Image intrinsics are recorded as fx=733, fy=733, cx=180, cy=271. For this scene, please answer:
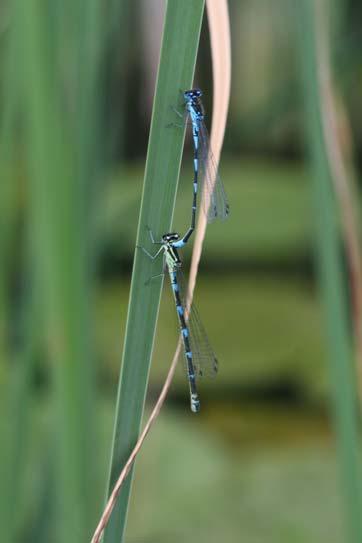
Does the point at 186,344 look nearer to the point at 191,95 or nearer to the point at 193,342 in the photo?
the point at 193,342

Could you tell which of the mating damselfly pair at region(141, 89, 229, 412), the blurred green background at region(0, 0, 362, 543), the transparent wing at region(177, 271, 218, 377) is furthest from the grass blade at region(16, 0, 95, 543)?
the transparent wing at region(177, 271, 218, 377)

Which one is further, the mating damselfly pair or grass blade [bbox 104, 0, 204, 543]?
the mating damselfly pair

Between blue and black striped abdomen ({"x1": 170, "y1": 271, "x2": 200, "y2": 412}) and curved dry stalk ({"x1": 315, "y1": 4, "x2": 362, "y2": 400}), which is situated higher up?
curved dry stalk ({"x1": 315, "y1": 4, "x2": 362, "y2": 400})

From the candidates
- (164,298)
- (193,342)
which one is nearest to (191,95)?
(193,342)

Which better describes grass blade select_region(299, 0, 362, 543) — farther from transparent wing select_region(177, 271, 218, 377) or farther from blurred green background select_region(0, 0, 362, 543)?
transparent wing select_region(177, 271, 218, 377)

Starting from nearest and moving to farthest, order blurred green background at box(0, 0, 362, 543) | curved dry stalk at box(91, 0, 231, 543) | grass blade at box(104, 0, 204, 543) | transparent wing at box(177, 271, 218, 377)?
grass blade at box(104, 0, 204, 543), curved dry stalk at box(91, 0, 231, 543), blurred green background at box(0, 0, 362, 543), transparent wing at box(177, 271, 218, 377)

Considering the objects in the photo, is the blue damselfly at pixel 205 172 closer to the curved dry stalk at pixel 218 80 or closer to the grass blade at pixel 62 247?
the curved dry stalk at pixel 218 80
